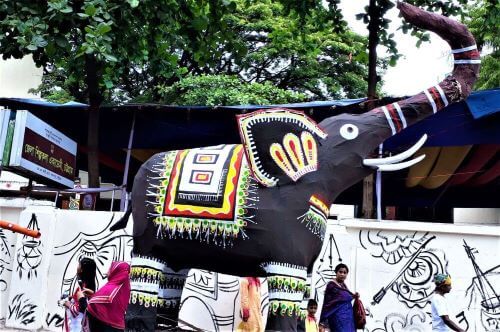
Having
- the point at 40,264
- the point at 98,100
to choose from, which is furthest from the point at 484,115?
the point at 40,264

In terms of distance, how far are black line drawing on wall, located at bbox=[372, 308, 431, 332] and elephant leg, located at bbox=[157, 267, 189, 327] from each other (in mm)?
3426

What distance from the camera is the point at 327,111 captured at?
9094mm

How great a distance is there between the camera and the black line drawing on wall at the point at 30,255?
30.1 ft

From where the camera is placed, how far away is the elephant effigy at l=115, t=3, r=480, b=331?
5.27 meters

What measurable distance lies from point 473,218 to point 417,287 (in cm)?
911

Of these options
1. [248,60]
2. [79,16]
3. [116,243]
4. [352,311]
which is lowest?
[352,311]

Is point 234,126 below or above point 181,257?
above

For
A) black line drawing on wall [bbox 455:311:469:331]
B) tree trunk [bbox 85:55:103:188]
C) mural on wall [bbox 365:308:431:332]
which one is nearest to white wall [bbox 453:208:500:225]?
black line drawing on wall [bbox 455:311:469:331]

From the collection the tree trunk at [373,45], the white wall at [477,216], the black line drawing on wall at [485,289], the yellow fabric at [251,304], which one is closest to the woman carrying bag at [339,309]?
the yellow fabric at [251,304]

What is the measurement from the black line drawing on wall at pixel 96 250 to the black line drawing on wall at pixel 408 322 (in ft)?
10.9

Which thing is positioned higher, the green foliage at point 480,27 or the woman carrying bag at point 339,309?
the green foliage at point 480,27

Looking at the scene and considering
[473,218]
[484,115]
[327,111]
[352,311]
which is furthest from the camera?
[473,218]

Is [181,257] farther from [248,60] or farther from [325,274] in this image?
[248,60]

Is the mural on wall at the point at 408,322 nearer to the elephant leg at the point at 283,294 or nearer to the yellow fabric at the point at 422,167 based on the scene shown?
the yellow fabric at the point at 422,167
